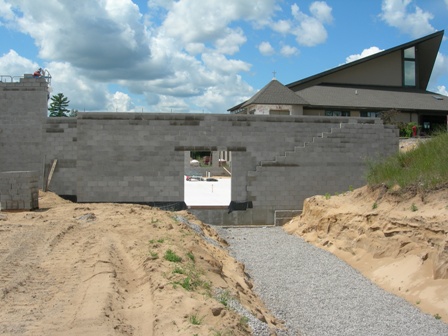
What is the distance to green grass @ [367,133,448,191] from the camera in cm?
1170

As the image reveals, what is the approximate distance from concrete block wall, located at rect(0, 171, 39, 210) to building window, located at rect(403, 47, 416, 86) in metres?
32.5

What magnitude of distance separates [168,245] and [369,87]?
3113 cm

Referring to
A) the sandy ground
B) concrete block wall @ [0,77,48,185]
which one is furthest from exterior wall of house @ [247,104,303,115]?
the sandy ground

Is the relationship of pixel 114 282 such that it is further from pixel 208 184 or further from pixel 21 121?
pixel 208 184

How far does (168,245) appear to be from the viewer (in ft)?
33.0

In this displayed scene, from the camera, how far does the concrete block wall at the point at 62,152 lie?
60.0 ft

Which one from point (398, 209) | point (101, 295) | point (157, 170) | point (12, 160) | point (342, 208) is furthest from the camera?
point (12, 160)

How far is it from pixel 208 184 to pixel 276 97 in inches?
301

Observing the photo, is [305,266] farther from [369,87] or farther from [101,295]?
[369,87]

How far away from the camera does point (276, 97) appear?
31688 millimetres

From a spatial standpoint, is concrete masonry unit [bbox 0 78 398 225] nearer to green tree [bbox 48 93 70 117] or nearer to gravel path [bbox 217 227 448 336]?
gravel path [bbox 217 227 448 336]

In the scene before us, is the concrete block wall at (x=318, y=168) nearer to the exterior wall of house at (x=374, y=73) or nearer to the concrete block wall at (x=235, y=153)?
the concrete block wall at (x=235, y=153)

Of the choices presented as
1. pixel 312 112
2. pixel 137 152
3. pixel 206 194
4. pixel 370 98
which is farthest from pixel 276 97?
pixel 137 152

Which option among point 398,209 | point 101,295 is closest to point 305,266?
point 398,209
